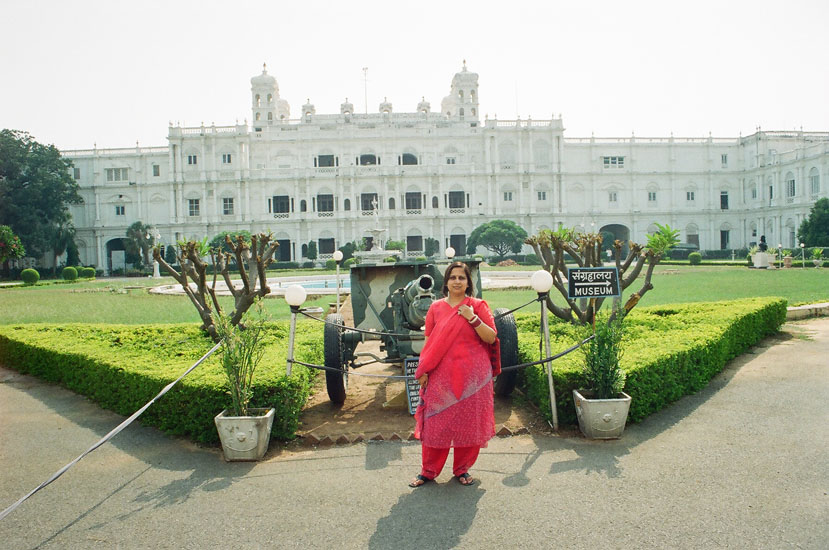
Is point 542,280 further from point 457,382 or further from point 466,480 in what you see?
point 466,480

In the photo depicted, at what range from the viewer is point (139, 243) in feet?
136

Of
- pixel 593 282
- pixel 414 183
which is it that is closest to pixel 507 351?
pixel 593 282

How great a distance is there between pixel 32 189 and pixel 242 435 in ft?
140

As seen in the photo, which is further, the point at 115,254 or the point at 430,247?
the point at 115,254

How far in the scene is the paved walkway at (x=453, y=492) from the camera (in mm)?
3213

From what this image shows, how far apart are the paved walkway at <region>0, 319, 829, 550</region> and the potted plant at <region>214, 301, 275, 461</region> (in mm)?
140

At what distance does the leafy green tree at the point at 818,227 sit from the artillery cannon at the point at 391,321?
32.9 meters

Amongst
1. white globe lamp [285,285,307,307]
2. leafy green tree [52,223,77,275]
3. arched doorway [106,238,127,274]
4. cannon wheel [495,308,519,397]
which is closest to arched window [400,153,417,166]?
arched doorway [106,238,127,274]

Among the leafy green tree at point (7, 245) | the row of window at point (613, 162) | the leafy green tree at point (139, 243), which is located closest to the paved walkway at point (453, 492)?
the leafy green tree at point (7, 245)

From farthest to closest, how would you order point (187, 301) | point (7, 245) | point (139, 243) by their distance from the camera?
point (139, 243)
point (7, 245)
point (187, 301)

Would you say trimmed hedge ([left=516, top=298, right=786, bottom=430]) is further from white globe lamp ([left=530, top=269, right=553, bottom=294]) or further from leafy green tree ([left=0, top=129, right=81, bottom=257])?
leafy green tree ([left=0, top=129, right=81, bottom=257])

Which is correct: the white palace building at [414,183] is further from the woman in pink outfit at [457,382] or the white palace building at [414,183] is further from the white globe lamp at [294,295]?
the woman in pink outfit at [457,382]

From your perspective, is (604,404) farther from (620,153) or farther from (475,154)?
(620,153)

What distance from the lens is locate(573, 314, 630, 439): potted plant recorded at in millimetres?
4652
